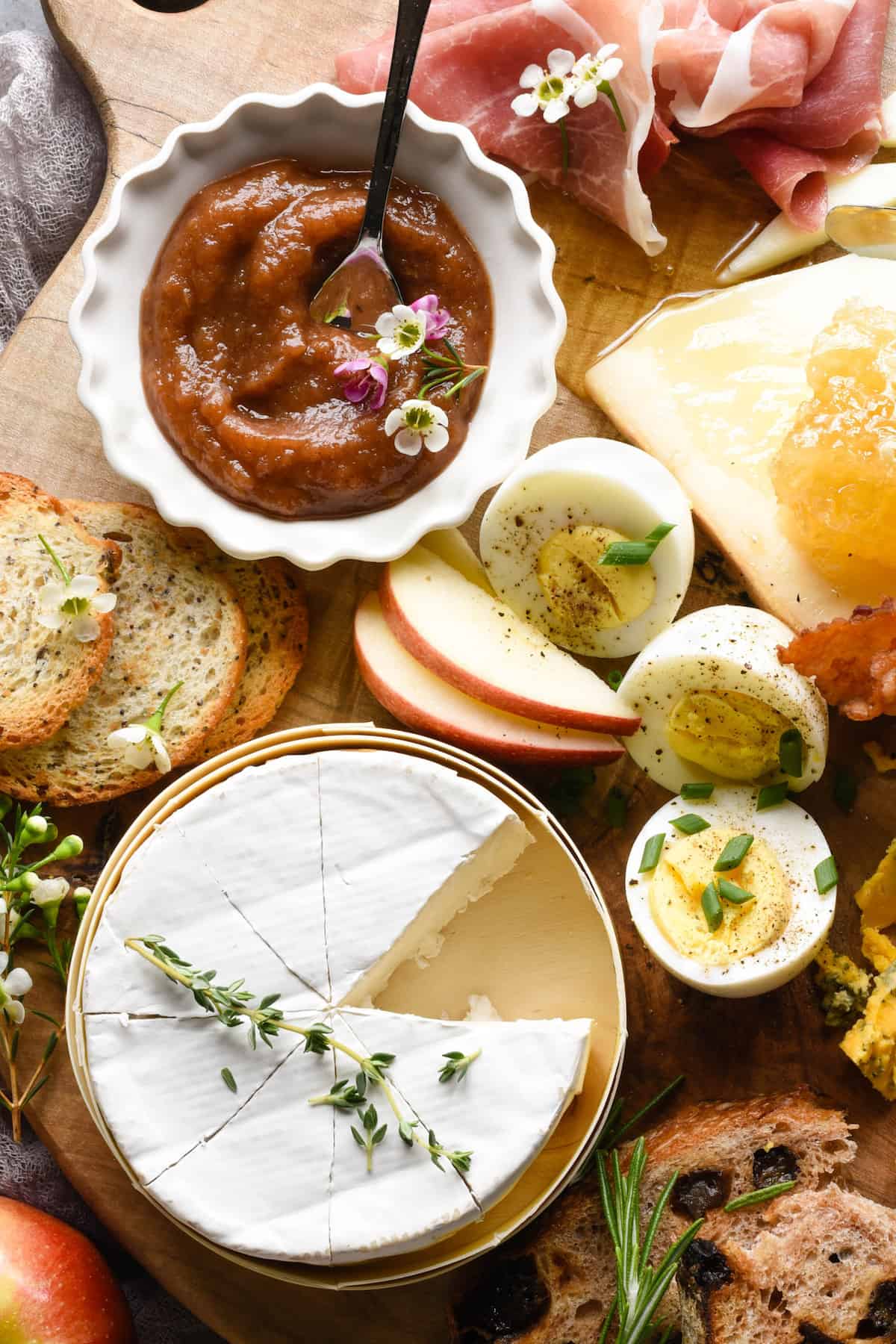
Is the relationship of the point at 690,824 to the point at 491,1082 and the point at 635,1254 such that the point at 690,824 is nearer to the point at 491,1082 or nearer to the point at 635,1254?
the point at 491,1082

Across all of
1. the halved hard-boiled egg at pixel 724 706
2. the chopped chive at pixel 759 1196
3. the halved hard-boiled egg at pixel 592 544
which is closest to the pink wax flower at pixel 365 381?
the halved hard-boiled egg at pixel 592 544

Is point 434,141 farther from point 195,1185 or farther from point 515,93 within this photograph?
point 195,1185

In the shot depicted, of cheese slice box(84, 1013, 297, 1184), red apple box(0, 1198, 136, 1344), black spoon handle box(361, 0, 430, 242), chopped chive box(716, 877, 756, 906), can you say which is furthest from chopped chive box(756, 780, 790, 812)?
red apple box(0, 1198, 136, 1344)

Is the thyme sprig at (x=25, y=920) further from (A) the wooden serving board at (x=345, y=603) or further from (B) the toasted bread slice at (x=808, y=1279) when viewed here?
(B) the toasted bread slice at (x=808, y=1279)

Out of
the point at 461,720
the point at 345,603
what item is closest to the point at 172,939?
the point at 461,720

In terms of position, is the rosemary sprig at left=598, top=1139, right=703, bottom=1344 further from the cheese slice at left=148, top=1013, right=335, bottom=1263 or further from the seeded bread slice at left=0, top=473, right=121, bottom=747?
the seeded bread slice at left=0, top=473, right=121, bottom=747

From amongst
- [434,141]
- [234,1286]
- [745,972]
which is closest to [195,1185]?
[234,1286]
